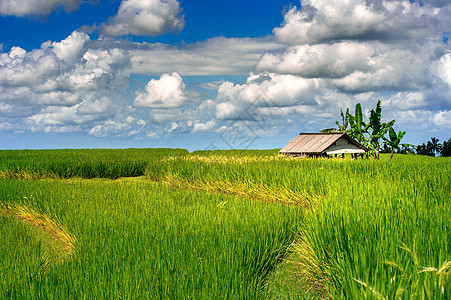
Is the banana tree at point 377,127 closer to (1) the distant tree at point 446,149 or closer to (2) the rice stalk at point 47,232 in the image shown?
(1) the distant tree at point 446,149

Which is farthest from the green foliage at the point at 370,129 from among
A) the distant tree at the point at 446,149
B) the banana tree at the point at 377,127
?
the distant tree at the point at 446,149

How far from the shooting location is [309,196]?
27.7 ft

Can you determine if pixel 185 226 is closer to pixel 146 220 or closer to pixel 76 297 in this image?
pixel 146 220

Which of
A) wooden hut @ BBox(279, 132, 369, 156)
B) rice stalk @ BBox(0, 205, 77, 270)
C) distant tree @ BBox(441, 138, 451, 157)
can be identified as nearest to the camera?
rice stalk @ BBox(0, 205, 77, 270)

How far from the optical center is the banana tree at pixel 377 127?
19.6 metres

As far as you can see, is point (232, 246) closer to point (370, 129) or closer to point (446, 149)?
point (370, 129)

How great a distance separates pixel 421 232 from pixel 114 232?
12.9 ft

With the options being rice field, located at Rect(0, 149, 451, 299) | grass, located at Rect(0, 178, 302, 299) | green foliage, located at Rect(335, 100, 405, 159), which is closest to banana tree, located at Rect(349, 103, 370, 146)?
green foliage, located at Rect(335, 100, 405, 159)

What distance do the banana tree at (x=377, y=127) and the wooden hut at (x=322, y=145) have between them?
0.96 m

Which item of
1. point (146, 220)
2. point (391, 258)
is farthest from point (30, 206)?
point (391, 258)

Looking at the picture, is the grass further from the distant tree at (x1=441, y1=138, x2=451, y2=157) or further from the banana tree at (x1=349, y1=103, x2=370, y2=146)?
the distant tree at (x1=441, y1=138, x2=451, y2=157)

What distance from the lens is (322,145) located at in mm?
18219

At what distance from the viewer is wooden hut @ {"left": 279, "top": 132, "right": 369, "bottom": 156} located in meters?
18.2

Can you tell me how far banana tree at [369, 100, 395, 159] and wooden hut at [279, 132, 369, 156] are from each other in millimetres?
956
